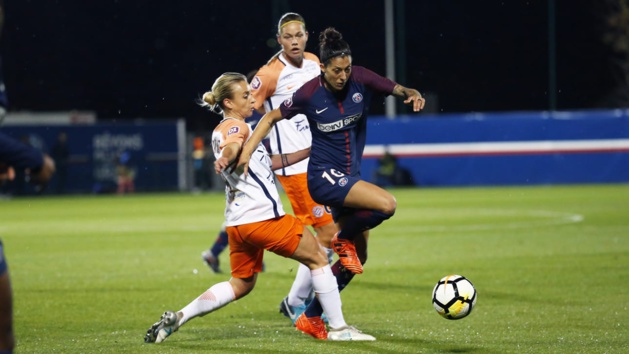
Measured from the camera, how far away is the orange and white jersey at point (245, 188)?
7.45m

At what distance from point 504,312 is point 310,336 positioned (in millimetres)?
1989

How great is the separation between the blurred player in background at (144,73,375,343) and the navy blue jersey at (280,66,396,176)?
18.1 inches

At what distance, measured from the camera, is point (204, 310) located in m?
7.75

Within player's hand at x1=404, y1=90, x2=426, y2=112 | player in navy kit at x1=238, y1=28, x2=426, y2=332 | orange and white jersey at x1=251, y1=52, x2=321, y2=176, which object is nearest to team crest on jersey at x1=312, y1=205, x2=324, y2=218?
orange and white jersey at x1=251, y1=52, x2=321, y2=176

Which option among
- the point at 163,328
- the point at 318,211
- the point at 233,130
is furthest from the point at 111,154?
the point at 233,130

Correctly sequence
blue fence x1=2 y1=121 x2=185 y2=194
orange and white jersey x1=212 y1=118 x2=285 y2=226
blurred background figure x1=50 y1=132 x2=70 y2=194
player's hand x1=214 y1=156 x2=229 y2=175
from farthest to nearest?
blue fence x1=2 y1=121 x2=185 y2=194 → blurred background figure x1=50 y1=132 x2=70 y2=194 → orange and white jersey x1=212 y1=118 x2=285 y2=226 → player's hand x1=214 y1=156 x2=229 y2=175

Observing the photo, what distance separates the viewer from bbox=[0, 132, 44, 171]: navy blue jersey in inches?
197

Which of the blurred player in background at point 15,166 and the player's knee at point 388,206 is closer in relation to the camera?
the blurred player in background at point 15,166

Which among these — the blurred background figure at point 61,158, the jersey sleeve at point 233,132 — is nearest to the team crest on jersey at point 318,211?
the jersey sleeve at point 233,132

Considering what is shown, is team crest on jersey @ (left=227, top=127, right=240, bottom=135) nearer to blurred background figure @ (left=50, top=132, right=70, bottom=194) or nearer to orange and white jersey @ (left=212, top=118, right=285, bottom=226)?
orange and white jersey @ (left=212, top=118, right=285, bottom=226)

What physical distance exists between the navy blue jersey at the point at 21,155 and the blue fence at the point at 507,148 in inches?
1065

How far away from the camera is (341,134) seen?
8.02 m

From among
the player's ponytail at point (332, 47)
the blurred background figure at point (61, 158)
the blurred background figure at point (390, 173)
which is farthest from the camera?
the blurred background figure at point (61, 158)

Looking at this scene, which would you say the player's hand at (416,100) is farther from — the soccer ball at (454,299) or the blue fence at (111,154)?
the blue fence at (111,154)
